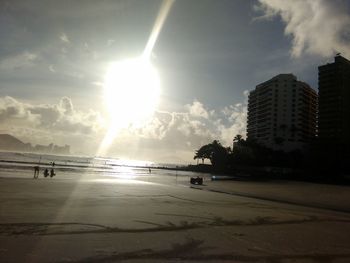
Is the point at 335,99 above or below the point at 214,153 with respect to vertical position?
above

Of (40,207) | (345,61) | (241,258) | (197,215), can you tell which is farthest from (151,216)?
(345,61)

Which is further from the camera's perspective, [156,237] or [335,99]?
[335,99]

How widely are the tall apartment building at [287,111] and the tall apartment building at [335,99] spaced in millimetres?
12182

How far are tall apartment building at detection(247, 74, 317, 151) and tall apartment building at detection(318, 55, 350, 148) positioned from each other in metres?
12.2

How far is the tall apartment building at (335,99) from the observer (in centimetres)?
14600

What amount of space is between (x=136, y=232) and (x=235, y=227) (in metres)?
4.31

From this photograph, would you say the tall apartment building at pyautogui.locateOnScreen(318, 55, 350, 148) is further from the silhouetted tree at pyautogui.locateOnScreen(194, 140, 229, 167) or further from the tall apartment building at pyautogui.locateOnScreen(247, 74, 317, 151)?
the silhouetted tree at pyautogui.locateOnScreen(194, 140, 229, 167)

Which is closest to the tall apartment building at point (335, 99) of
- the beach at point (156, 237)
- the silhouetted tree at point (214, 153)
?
the silhouetted tree at point (214, 153)

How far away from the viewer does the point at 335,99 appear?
14988cm

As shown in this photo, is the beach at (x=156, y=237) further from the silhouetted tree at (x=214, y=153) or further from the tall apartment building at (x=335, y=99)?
the tall apartment building at (x=335, y=99)

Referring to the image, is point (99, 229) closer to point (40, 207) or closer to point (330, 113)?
point (40, 207)

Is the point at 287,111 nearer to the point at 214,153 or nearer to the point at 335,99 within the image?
the point at 335,99

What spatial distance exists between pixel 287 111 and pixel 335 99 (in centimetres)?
2360

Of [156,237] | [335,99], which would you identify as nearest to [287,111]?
[335,99]
